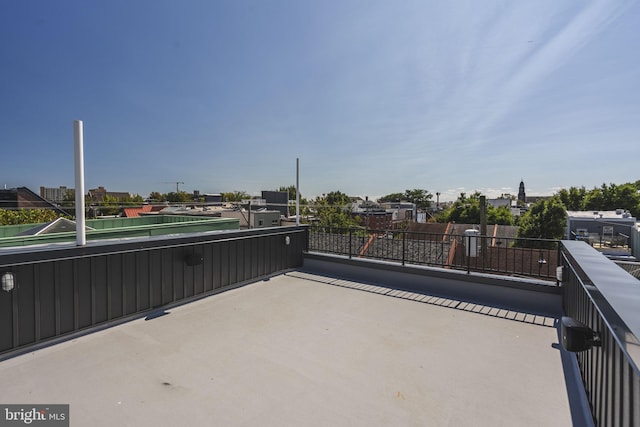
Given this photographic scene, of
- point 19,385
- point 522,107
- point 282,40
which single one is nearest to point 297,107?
point 282,40

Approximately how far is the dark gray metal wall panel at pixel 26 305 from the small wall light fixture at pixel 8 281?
45 mm

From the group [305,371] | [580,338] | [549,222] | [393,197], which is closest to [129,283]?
[305,371]

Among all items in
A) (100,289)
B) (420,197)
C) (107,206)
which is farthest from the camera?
(420,197)

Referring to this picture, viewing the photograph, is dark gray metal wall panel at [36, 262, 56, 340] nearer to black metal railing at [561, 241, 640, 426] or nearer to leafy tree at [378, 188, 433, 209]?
black metal railing at [561, 241, 640, 426]

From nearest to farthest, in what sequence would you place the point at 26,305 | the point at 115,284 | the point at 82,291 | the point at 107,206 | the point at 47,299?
the point at 26,305 → the point at 47,299 → the point at 82,291 → the point at 115,284 → the point at 107,206

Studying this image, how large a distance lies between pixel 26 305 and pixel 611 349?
3818mm

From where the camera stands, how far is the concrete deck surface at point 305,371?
5.62 feet

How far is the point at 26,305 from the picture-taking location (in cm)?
237

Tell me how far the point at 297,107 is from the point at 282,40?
237cm

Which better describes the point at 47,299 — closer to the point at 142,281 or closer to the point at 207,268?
the point at 142,281

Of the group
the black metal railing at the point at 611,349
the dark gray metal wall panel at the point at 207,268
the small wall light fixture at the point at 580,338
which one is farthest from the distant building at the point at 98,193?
the black metal railing at the point at 611,349

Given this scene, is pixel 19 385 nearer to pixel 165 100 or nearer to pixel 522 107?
pixel 165 100

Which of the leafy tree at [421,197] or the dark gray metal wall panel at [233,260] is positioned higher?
the leafy tree at [421,197]

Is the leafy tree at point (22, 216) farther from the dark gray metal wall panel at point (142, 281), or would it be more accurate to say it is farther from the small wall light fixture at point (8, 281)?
the small wall light fixture at point (8, 281)
